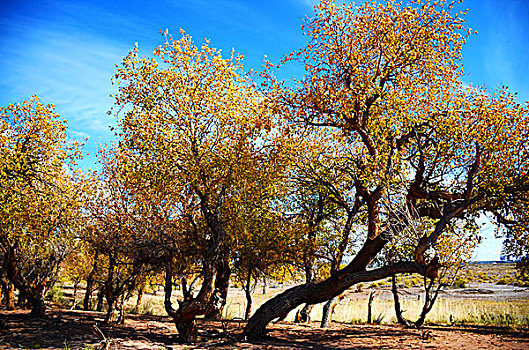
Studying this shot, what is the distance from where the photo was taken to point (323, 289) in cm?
1341

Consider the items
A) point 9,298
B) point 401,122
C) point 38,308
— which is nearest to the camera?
point 401,122

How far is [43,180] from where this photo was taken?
16219mm

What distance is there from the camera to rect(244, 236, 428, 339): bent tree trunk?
42.2 feet

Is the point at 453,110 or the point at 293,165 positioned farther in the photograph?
the point at 293,165

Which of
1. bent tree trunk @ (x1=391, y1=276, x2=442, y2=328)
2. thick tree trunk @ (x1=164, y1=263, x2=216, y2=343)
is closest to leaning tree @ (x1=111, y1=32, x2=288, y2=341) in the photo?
thick tree trunk @ (x1=164, y1=263, x2=216, y2=343)

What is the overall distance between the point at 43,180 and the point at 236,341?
10.9 metres

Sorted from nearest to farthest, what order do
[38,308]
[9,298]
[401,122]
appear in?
[401,122] → [38,308] → [9,298]

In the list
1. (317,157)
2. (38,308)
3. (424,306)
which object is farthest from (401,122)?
(38,308)

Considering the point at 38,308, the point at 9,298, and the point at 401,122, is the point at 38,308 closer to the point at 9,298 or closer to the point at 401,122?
the point at 9,298

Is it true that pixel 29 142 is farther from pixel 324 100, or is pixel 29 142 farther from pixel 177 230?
pixel 324 100

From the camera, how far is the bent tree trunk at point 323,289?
12.9 m

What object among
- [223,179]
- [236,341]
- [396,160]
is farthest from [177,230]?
[396,160]

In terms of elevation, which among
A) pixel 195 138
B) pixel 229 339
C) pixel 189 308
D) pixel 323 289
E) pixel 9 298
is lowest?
pixel 229 339

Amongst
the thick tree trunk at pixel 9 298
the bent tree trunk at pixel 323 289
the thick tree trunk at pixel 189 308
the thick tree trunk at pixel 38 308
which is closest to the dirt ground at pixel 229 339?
the thick tree trunk at pixel 189 308
